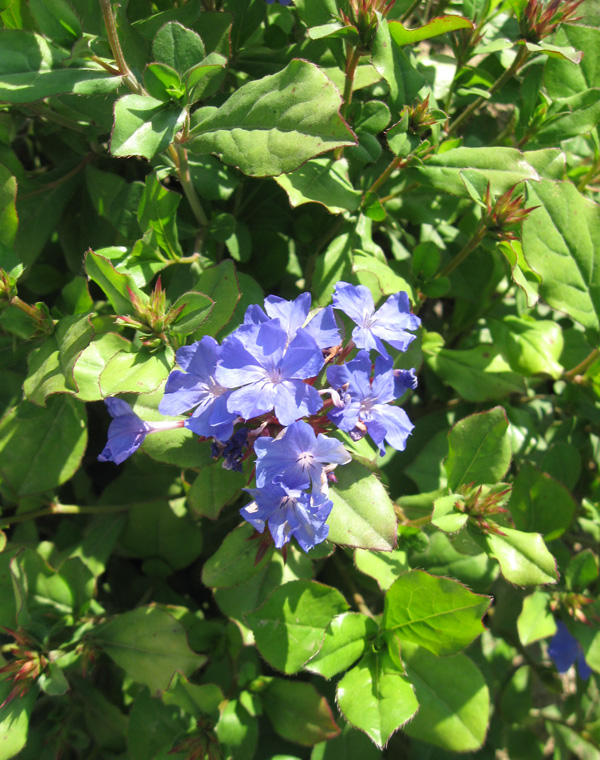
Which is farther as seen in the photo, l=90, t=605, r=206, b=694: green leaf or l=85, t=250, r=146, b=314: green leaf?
l=90, t=605, r=206, b=694: green leaf

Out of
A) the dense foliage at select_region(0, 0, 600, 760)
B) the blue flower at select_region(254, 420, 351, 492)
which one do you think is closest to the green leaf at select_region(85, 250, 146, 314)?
the dense foliage at select_region(0, 0, 600, 760)

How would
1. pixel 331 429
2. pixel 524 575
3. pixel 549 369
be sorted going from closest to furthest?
pixel 331 429 < pixel 524 575 < pixel 549 369

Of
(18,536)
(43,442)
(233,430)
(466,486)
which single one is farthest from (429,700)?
(18,536)

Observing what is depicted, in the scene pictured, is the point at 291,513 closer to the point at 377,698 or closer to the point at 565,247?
the point at 377,698

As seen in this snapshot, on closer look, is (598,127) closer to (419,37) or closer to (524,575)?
(419,37)

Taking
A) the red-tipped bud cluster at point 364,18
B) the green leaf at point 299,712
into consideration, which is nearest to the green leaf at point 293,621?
the green leaf at point 299,712

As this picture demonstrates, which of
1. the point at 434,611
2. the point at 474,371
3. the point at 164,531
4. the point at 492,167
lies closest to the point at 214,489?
the point at 434,611

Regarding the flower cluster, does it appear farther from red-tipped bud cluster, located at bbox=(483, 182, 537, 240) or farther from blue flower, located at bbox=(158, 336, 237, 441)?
red-tipped bud cluster, located at bbox=(483, 182, 537, 240)
